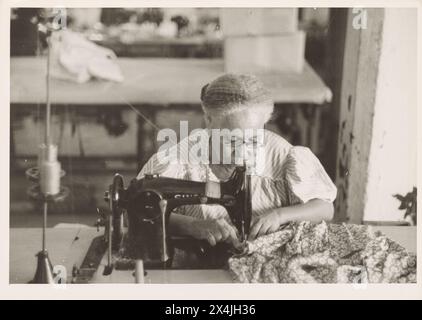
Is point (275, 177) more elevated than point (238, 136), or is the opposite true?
point (238, 136)

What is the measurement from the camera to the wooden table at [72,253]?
1.31m

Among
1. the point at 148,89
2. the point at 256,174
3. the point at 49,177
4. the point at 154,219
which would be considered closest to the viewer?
the point at 154,219

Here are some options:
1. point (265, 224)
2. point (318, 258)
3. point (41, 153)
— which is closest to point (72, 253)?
point (41, 153)

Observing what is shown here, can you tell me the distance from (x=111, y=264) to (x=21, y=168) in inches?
16.2

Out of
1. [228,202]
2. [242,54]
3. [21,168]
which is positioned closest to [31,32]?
[21,168]

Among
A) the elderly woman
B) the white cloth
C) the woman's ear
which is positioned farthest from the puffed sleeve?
the white cloth

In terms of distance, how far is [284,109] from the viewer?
1562 millimetres

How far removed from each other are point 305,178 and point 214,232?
0.94 feet

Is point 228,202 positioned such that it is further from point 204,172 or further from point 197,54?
point 197,54

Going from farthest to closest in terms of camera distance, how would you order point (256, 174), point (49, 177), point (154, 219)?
1. point (256, 174)
2. point (49, 177)
3. point (154, 219)

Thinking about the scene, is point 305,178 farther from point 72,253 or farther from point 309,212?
point 72,253

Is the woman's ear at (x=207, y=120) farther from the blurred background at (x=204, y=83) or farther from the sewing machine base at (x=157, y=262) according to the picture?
the sewing machine base at (x=157, y=262)

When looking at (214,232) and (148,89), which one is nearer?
(214,232)

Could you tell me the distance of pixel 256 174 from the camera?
148cm
